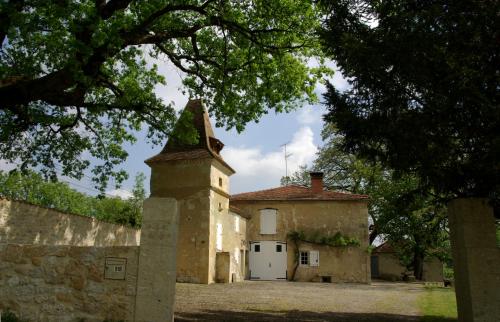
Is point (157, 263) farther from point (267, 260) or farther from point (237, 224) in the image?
point (267, 260)

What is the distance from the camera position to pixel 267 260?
29.0m

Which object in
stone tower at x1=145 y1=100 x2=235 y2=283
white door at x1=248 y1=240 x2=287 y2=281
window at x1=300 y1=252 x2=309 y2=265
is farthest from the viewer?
white door at x1=248 y1=240 x2=287 y2=281

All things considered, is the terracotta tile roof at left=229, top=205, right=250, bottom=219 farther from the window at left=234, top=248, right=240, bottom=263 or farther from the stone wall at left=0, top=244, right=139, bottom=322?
the stone wall at left=0, top=244, right=139, bottom=322

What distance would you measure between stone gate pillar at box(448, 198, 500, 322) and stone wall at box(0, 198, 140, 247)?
1193 cm

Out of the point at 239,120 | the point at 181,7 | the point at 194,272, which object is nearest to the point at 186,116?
the point at 239,120

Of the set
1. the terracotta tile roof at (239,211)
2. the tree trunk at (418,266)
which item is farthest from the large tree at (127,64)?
the tree trunk at (418,266)

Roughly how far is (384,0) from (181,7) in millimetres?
5932

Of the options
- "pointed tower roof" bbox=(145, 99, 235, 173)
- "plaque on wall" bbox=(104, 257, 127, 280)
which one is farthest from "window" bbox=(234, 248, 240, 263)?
"plaque on wall" bbox=(104, 257, 127, 280)

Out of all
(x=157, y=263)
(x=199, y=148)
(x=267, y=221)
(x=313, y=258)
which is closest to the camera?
(x=157, y=263)

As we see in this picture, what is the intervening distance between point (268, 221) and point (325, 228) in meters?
4.00

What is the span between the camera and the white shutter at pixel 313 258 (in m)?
28.4

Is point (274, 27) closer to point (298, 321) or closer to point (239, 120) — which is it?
point (239, 120)

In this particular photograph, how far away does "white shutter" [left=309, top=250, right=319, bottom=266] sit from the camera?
93.0 ft

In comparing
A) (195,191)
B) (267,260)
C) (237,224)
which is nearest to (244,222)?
(237,224)
